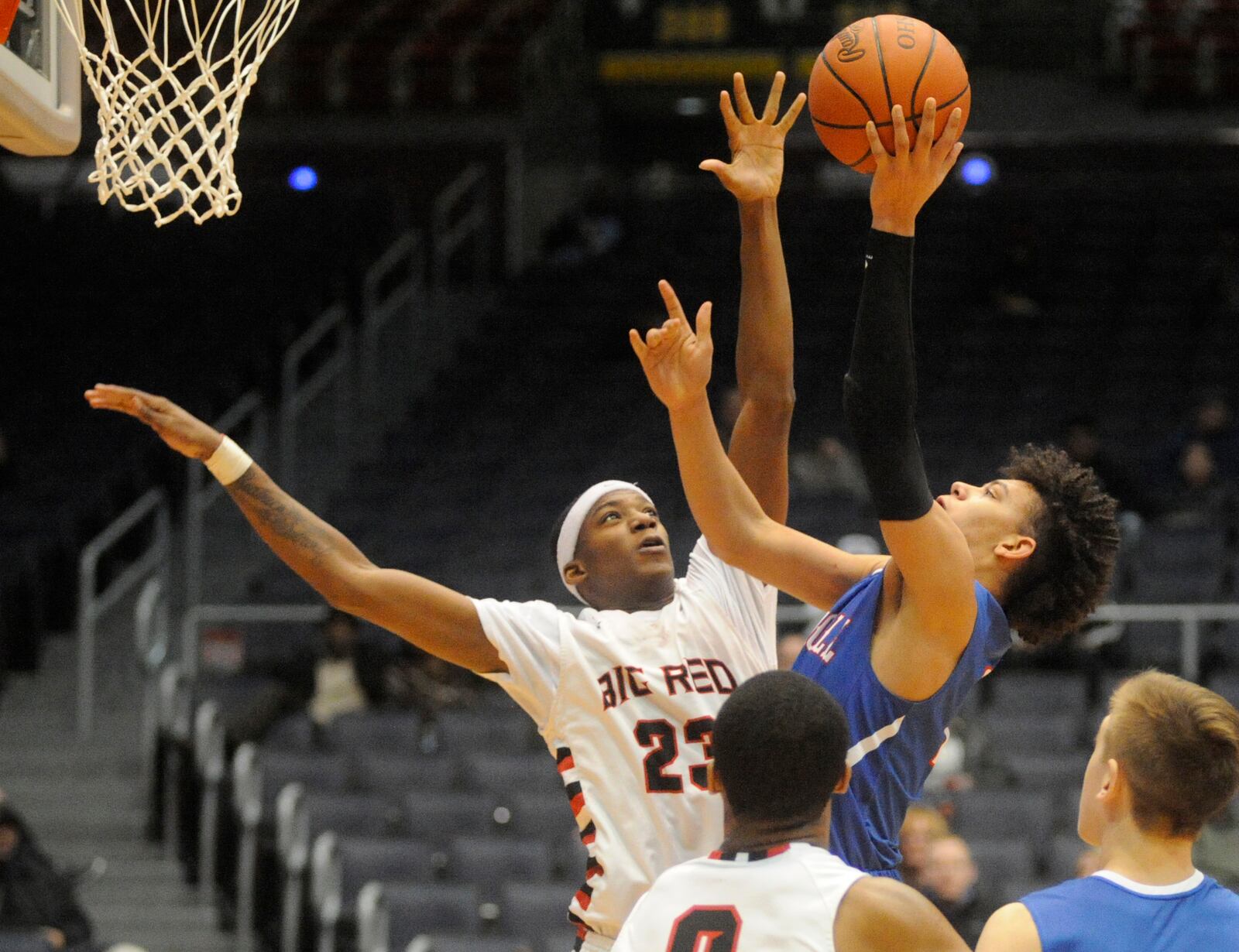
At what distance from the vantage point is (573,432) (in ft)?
40.3

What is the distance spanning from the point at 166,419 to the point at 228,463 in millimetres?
143

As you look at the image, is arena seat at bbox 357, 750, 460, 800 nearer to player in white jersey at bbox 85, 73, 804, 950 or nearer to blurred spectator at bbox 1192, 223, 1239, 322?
player in white jersey at bbox 85, 73, 804, 950

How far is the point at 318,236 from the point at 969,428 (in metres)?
5.85

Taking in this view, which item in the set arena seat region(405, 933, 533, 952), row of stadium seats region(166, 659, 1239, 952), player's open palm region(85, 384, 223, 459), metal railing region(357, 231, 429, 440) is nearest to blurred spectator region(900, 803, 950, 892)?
row of stadium seats region(166, 659, 1239, 952)

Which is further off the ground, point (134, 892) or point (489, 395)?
point (489, 395)

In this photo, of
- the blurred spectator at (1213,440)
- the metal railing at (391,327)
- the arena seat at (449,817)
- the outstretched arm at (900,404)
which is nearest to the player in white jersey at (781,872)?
the outstretched arm at (900,404)

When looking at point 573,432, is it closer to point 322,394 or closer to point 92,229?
point 322,394

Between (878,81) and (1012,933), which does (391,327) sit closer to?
(878,81)

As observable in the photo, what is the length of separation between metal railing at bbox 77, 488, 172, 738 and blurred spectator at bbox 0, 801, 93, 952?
2.29 m

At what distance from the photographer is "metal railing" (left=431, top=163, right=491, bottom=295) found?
605 inches

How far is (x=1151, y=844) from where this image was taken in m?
2.67

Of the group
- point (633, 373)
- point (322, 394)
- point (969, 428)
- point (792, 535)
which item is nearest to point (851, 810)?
point (792, 535)

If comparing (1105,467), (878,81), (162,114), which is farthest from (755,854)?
(1105,467)

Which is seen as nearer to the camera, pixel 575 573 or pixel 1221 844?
pixel 575 573
